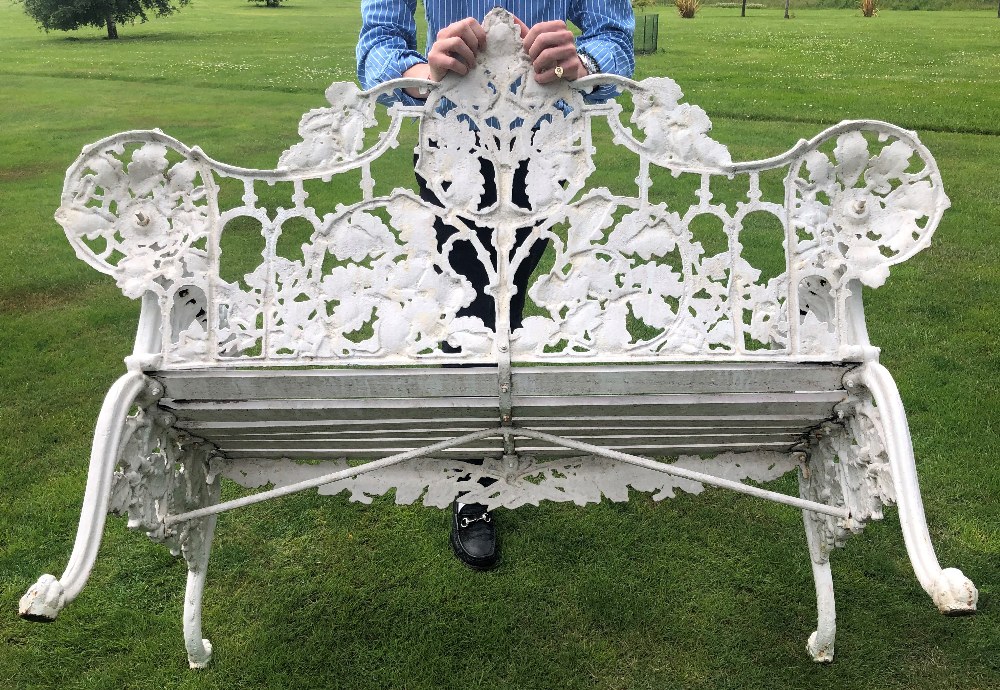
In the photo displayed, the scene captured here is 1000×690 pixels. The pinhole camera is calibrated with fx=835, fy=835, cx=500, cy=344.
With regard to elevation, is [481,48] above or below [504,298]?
above

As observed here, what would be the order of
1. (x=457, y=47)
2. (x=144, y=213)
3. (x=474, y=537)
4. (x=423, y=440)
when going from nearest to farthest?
(x=457, y=47)
(x=144, y=213)
(x=423, y=440)
(x=474, y=537)

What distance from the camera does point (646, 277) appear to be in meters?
2.03

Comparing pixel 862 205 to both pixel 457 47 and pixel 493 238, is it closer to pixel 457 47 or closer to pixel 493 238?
pixel 493 238

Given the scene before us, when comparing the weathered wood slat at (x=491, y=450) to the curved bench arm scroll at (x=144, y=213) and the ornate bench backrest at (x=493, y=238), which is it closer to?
the ornate bench backrest at (x=493, y=238)

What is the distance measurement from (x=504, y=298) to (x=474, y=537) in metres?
1.18

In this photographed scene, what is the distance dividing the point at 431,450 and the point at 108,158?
1.03 meters

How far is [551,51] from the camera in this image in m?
1.91

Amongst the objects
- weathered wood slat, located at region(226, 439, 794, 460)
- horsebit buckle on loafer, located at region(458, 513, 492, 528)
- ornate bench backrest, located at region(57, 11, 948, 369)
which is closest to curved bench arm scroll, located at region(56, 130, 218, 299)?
ornate bench backrest, located at region(57, 11, 948, 369)

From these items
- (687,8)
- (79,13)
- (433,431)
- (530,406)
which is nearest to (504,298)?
(530,406)

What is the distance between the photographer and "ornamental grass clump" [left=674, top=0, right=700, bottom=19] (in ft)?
89.5

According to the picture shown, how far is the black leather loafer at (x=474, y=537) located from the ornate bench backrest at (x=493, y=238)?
3.52ft

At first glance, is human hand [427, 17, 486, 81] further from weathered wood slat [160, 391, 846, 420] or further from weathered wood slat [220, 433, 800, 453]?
weathered wood slat [220, 433, 800, 453]

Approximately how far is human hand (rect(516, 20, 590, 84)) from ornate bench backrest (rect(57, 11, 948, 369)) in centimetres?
3

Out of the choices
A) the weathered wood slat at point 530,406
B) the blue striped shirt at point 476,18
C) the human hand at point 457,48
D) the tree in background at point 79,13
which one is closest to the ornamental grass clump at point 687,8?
the tree in background at point 79,13
